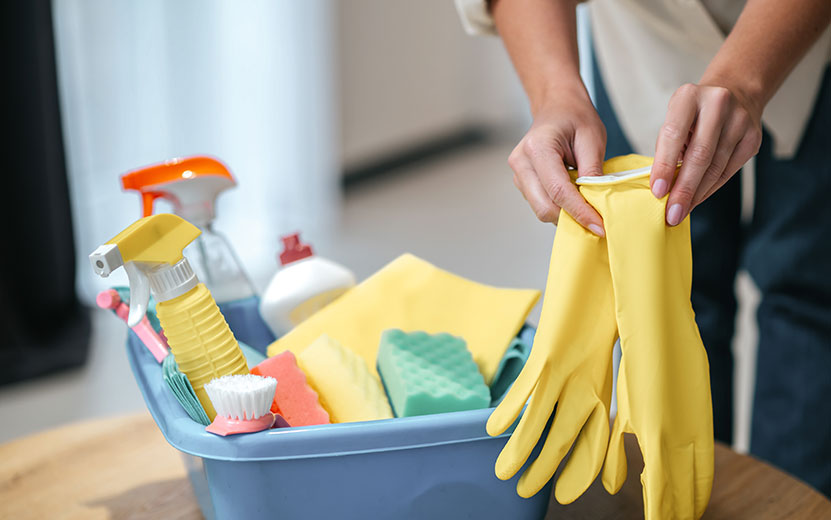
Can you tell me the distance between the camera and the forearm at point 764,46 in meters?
0.58

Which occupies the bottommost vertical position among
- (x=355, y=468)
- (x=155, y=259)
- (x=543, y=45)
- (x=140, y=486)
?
(x=140, y=486)

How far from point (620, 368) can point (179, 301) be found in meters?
0.27

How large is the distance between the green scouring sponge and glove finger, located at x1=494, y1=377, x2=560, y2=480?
5 cm

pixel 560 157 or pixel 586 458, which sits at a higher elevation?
pixel 560 157

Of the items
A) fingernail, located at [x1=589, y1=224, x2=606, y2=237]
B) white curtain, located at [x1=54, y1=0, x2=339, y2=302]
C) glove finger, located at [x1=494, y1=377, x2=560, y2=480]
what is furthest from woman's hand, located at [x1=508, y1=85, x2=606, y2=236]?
white curtain, located at [x1=54, y1=0, x2=339, y2=302]

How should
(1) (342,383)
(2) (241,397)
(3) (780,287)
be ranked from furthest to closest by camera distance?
(3) (780,287)
(1) (342,383)
(2) (241,397)

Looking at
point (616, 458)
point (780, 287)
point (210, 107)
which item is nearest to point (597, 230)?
point (616, 458)

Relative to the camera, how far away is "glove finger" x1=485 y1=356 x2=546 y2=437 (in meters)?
0.47

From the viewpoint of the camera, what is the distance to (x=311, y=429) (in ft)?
1.52

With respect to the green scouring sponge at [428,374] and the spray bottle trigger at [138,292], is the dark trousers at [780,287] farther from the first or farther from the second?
the spray bottle trigger at [138,292]

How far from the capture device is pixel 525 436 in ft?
1.59

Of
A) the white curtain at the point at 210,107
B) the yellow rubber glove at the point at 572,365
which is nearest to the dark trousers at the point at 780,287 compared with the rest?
the yellow rubber glove at the point at 572,365

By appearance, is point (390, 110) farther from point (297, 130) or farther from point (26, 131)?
point (26, 131)

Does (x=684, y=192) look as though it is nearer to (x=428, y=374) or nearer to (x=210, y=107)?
(x=428, y=374)
